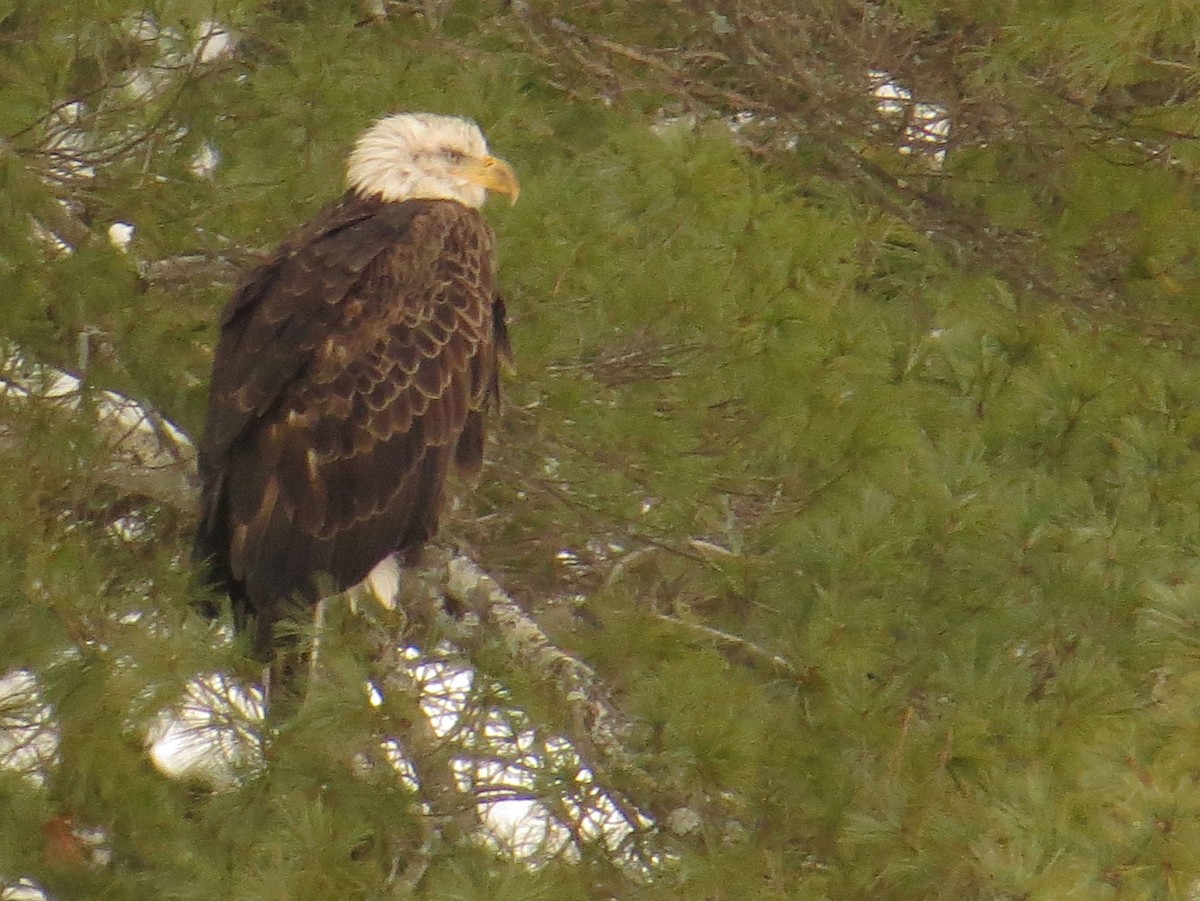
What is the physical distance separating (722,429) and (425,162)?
1155 mm

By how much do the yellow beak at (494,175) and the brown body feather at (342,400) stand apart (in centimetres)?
14

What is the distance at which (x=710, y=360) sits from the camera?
13.9 ft

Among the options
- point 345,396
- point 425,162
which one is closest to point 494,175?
point 425,162

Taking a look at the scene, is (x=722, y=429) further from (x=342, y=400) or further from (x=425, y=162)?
(x=425, y=162)

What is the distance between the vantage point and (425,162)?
4867 millimetres

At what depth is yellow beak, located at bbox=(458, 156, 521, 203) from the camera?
4.61 metres

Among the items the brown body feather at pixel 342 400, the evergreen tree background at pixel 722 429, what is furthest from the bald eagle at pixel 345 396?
the evergreen tree background at pixel 722 429

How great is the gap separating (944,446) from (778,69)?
1738mm

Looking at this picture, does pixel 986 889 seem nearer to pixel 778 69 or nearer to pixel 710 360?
pixel 710 360

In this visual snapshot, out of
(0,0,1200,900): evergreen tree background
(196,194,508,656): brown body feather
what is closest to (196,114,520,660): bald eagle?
(196,194,508,656): brown body feather

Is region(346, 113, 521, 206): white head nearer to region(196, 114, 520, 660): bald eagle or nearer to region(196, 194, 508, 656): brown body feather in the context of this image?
region(196, 114, 520, 660): bald eagle

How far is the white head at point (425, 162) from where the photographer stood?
15.5 feet

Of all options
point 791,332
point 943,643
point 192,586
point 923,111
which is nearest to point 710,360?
point 791,332

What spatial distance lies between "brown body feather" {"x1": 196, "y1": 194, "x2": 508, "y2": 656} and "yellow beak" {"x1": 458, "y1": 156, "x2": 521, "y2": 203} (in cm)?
14
